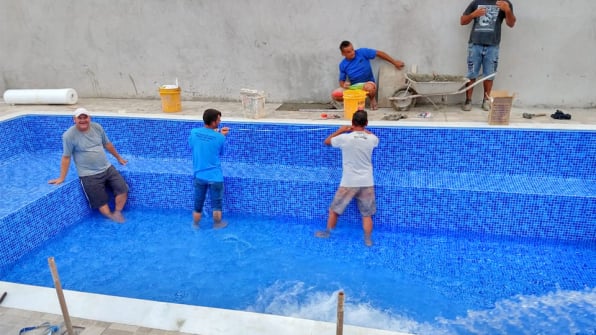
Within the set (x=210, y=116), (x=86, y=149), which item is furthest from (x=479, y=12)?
(x=86, y=149)

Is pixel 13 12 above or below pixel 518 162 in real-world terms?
above


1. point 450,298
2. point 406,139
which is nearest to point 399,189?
point 406,139

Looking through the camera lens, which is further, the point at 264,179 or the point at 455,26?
the point at 455,26

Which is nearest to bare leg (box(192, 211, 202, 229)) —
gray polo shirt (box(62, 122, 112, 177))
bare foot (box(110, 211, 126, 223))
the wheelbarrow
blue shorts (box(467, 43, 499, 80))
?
bare foot (box(110, 211, 126, 223))

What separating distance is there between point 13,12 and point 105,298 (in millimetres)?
8442

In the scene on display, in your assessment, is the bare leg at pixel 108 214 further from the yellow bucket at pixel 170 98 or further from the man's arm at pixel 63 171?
the yellow bucket at pixel 170 98

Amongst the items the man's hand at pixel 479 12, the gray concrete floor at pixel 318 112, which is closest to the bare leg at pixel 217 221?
the gray concrete floor at pixel 318 112

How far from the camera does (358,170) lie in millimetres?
4910

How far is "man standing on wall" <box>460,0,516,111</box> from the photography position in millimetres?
6648

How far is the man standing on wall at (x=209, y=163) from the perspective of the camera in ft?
16.9

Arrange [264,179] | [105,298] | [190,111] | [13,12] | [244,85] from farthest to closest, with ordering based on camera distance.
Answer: [13,12], [244,85], [190,111], [264,179], [105,298]

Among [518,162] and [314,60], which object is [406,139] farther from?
[314,60]

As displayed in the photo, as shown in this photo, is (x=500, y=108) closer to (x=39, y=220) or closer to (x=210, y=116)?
(x=210, y=116)

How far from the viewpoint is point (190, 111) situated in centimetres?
765
